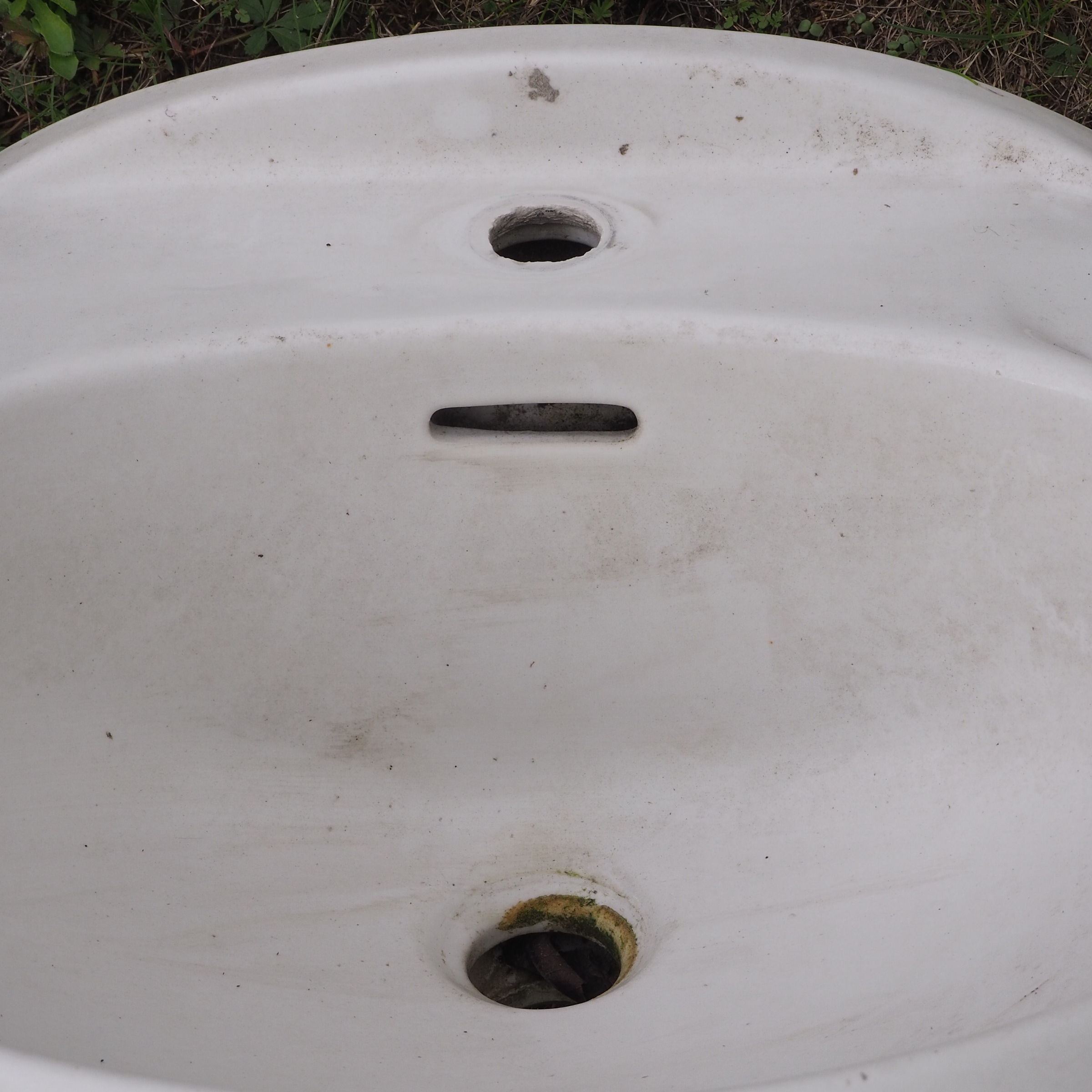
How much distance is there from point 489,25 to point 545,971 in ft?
3.02

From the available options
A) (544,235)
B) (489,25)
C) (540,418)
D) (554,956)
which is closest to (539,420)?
(540,418)

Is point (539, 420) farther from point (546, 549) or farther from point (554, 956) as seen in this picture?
point (554, 956)

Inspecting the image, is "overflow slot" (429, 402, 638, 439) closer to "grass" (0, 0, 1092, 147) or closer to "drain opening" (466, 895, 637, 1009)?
"drain opening" (466, 895, 637, 1009)

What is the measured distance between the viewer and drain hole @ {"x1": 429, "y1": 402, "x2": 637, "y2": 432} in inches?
29.9

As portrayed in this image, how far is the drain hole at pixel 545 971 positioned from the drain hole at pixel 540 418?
37 centimetres

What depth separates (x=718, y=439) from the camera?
752 millimetres

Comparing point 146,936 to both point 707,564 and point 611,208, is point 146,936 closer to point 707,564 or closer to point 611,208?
point 707,564

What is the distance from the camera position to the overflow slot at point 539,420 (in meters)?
0.76

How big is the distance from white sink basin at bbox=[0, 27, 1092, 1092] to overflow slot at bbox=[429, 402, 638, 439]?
0.05ft

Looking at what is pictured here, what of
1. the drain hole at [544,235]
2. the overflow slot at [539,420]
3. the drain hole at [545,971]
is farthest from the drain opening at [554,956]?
the drain hole at [544,235]

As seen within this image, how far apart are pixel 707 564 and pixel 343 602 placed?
257 mm

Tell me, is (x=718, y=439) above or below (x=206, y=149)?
below

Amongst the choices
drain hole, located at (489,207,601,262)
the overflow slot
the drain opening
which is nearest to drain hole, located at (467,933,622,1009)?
the drain opening

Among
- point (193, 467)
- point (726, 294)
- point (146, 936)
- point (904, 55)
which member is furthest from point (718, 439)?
point (904, 55)
